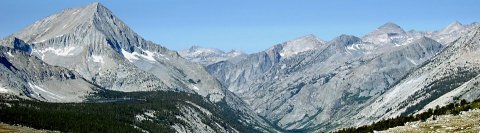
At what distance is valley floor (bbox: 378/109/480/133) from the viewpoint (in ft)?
226

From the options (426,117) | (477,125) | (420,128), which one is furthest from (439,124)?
(426,117)

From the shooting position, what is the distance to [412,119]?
301 ft

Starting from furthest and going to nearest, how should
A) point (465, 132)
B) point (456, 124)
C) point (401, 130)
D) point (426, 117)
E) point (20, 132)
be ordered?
point (20, 132) < point (426, 117) < point (401, 130) < point (456, 124) < point (465, 132)

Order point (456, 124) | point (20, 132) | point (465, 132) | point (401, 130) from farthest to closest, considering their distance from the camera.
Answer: point (20, 132)
point (401, 130)
point (456, 124)
point (465, 132)

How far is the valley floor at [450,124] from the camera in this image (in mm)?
68875

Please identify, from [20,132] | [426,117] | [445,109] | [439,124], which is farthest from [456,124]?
[20,132]

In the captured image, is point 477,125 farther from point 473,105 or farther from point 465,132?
point 473,105

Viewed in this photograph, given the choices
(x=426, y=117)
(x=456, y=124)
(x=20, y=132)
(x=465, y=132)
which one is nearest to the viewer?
(x=465, y=132)

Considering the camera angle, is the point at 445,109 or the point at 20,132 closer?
the point at 445,109

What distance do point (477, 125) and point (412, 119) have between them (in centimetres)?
2329

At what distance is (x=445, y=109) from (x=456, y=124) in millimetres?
22618

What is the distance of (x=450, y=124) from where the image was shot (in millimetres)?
72812

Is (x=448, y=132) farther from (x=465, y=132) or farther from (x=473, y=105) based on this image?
(x=473, y=105)

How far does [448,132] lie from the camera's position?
68312 millimetres
